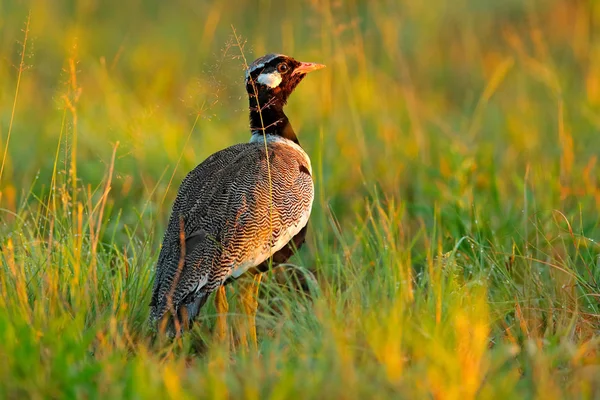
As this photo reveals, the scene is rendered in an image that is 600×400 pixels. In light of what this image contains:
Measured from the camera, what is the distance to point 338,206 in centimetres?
569

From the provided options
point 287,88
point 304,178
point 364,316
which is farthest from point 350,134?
point 364,316

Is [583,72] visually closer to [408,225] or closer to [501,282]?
[408,225]

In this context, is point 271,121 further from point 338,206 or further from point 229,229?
point 338,206

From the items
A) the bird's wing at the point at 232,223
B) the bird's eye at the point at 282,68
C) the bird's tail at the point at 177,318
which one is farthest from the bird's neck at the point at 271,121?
the bird's tail at the point at 177,318

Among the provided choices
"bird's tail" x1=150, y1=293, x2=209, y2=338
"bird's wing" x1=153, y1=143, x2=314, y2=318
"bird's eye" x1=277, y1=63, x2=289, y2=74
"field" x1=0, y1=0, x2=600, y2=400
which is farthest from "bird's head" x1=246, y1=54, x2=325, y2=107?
"bird's tail" x1=150, y1=293, x2=209, y2=338

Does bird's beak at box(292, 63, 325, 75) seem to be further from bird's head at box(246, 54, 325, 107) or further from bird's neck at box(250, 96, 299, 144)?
bird's neck at box(250, 96, 299, 144)

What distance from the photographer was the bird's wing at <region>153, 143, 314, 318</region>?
3725mm

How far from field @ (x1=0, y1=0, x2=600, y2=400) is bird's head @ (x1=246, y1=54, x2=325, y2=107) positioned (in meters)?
0.16

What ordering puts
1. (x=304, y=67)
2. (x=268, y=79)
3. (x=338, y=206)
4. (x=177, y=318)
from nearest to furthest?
(x=177, y=318), (x=268, y=79), (x=304, y=67), (x=338, y=206)

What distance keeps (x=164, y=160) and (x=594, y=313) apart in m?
3.05

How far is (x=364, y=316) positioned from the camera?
10.4 ft

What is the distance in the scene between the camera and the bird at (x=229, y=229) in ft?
12.1

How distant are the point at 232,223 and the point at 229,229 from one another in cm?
3

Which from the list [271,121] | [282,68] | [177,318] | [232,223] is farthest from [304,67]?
[177,318]
